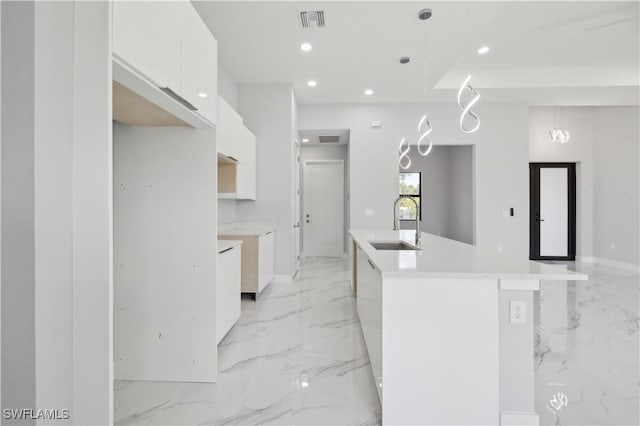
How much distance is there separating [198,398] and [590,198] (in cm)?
779

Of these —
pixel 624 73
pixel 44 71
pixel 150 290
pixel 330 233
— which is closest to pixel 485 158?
pixel 624 73

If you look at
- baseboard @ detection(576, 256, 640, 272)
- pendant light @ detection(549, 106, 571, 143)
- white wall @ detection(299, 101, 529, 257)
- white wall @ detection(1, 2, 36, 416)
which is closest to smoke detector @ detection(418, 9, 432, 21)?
white wall @ detection(299, 101, 529, 257)

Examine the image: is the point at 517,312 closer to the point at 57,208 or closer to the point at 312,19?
the point at 57,208

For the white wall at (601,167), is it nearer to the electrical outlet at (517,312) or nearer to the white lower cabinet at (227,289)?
the electrical outlet at (517,312)

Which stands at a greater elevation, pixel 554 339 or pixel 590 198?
pixel 590 198

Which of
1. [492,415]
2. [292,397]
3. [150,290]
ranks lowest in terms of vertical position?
[292,397]

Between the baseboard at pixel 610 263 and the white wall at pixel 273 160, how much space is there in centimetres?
606

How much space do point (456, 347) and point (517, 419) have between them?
1.34ft

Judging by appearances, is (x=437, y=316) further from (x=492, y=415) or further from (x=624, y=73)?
(x=624, y=73)

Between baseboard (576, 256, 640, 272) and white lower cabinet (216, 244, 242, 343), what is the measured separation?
6.86m

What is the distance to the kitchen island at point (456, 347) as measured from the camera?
1337 mm

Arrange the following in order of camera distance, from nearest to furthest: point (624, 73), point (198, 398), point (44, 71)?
1. point (44, 71)
2. point (198, 398)
3. point (624, 73)

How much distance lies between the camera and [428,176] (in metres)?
7.98
